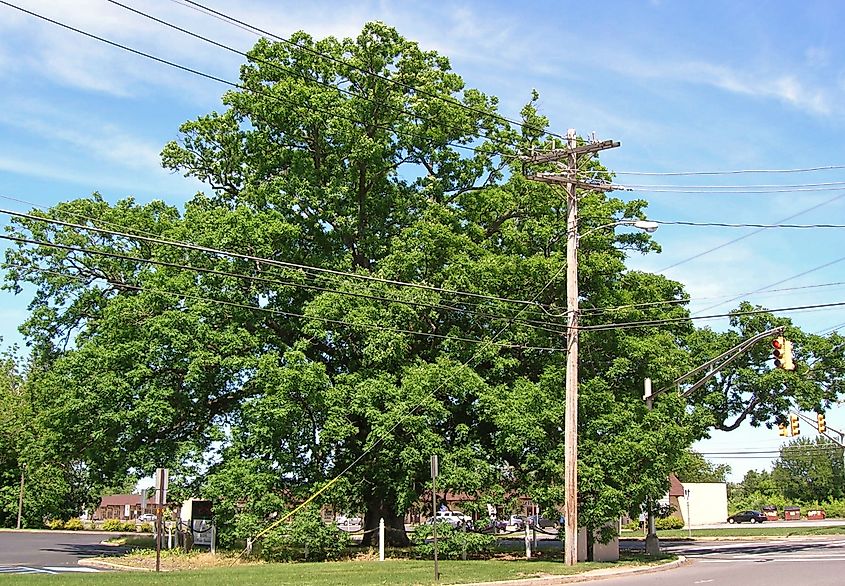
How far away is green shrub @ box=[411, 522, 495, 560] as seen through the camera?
28406 mm

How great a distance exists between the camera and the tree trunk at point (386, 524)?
3234 cm

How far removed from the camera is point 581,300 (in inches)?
1194

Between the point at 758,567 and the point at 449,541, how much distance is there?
9.82 metres

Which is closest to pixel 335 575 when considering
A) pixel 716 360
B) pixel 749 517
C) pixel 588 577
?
pixel 588 577

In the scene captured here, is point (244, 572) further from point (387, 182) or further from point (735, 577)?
point (387, 182)

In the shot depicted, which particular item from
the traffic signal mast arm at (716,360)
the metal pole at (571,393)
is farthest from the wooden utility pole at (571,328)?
the traffic signal mast arm at (716,360)

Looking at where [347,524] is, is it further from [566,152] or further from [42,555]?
[566,152]

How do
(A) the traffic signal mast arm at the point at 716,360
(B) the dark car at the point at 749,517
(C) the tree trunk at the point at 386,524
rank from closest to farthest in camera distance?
1. (A) the traffic signal mast arm at the point at 716,360
2. (C) the tree trunk at the point at 386,524
3. (B) the dark car at the point at 749,517

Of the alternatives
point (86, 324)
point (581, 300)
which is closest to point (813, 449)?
point (581, 300)

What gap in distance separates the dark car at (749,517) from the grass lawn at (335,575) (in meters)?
54.5

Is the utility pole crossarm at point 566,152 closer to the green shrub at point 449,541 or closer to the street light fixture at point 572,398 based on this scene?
the street light fixture at point 572,398

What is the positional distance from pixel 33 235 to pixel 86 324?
4086 mm

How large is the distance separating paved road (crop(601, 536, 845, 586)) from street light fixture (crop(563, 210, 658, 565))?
250cm

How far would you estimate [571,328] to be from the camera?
25.5 m
